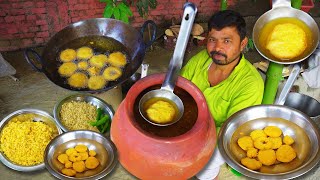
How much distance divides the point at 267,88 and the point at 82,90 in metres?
1.45

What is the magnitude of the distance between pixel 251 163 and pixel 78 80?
1.60 metres

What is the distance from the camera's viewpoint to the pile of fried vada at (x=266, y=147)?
91.1 inches

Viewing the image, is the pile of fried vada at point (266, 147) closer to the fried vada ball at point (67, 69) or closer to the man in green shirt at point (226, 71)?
the man in green shirt at point (226, 71)

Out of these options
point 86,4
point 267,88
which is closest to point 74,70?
point 267,88

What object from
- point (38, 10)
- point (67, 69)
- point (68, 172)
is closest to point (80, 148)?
point (68, 172)

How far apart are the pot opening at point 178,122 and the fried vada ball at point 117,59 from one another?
1.24 meters

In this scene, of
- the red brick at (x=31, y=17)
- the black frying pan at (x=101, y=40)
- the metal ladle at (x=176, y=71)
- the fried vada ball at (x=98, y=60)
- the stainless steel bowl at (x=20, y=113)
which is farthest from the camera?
the red brick at (x=31, y=17)

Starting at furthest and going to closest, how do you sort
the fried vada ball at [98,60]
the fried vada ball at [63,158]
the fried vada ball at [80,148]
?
the fried vada ball at [98,60] < the fried vada ball at [80,148] < the fried vada ball at [63,158]

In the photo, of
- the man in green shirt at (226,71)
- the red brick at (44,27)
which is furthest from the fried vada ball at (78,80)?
the red brick at (44,27)

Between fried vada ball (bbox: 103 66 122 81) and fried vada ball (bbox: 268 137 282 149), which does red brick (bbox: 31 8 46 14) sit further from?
fried vada ball (bbox: 268 137 282 149)

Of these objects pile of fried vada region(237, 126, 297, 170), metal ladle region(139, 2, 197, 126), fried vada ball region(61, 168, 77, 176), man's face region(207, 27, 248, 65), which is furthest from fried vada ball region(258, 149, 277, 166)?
fried vada ball region(61, 168, 77, 176)

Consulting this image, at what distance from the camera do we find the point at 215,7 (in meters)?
5.77

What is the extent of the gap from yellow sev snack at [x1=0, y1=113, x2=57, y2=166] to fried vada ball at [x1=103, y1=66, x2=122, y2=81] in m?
0.85

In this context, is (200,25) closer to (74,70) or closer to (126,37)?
(126,37)
